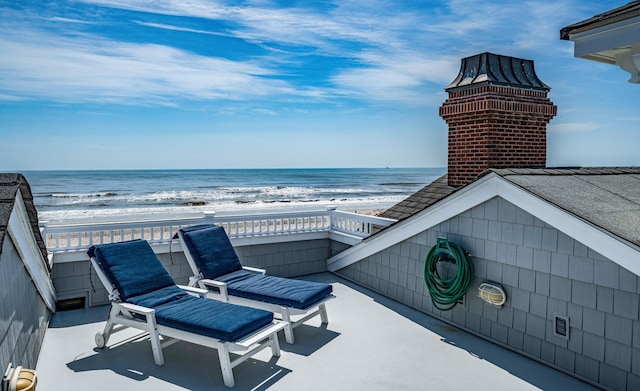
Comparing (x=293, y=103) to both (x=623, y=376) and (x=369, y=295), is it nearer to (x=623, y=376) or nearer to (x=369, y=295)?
(x=369, y=295)

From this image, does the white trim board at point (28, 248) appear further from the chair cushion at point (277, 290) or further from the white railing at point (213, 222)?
the chair cushion at point (277, 290)

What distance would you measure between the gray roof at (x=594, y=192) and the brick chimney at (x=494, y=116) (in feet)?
3.92

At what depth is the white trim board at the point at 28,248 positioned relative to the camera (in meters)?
3.19

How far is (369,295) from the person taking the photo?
6.05 metres

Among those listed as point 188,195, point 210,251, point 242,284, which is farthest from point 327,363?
point 188,195

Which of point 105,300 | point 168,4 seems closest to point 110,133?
point 168,4

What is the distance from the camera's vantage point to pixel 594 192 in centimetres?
422

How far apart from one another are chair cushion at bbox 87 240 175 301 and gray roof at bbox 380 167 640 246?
3506mm

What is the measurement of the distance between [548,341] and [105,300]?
16.9 ft

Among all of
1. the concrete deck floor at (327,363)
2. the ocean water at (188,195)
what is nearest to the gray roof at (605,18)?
the concrete deck floor at (327,363)

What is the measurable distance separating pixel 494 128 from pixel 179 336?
15.7ft

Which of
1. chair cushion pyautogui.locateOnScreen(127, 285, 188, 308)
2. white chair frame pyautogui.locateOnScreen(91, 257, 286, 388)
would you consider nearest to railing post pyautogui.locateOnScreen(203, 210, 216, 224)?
chair cushion pyautogui.locateOnScreen(127, 285, 188, 308)

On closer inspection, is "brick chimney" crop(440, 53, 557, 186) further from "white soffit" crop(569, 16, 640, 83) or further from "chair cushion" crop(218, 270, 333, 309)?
"chair cushion" crop(218, 270, 333, 309)

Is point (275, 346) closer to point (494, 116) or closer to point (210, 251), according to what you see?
point (210, 251)
